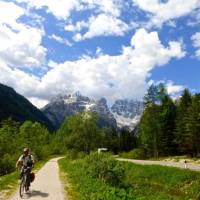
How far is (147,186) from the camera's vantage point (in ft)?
112

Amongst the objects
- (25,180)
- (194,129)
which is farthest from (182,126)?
(25,180)

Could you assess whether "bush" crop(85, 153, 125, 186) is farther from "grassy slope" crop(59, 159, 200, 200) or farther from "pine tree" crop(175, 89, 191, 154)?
"pine tree" crop(175, 89, 191, 154)

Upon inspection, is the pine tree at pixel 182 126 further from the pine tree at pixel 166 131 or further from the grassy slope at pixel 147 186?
the grassy slope at pixel 147 186

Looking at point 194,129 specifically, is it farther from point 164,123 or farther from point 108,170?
point 108,170

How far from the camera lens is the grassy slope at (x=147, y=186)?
74.0 feet

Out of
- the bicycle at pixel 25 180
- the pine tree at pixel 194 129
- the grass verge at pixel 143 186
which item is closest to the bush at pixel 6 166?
the grass verge at pixel 143 186

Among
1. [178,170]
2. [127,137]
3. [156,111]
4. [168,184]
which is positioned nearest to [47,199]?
[168,184]

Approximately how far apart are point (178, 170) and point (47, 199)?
2030 cm

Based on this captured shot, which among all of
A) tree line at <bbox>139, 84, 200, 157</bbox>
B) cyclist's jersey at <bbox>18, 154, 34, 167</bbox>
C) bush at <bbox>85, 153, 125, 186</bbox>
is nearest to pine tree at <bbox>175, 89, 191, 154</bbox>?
tree line at <bbox>139, 84, 200, 157</bbox>

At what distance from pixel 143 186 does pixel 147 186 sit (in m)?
0.67

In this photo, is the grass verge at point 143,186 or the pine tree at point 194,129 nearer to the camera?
the grass verge at point 143,186

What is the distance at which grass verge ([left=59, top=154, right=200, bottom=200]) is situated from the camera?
22.4m

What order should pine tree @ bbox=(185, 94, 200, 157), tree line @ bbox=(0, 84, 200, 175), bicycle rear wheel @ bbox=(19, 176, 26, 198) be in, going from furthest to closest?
1. tree line @ bbox=(0, 84, 200, 175)
2. pine tree @ bbox=(185, 94, 200, 157)
3. bicycle rear wheel @ bbox=(19, 176, 26, 198)

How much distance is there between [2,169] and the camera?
197ft
